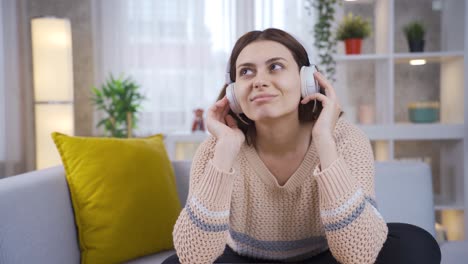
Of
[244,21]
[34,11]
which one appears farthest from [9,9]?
[244,21]

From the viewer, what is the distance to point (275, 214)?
1304mm

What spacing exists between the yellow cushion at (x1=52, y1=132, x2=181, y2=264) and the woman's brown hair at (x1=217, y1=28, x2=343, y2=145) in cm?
39

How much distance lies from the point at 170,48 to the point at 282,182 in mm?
2412

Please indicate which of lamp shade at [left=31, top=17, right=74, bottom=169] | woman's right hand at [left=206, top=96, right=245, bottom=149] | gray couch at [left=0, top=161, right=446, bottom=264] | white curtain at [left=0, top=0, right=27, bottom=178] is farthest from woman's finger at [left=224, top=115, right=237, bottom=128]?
white curtain at [left=0, top=0, right=27, bottom=178]

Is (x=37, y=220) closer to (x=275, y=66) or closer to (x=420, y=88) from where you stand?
(x=275, y=66)

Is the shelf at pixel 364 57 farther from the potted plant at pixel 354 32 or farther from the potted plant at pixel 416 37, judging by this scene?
the potted plant at pixel 416 37

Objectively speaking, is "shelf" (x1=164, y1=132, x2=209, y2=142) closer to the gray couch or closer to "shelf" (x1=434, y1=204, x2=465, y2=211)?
the gray couch

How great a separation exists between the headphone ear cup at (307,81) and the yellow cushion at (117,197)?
641 mm

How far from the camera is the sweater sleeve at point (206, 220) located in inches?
45.3

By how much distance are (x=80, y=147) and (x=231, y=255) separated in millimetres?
616

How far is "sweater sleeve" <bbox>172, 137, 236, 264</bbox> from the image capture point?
3.77ft

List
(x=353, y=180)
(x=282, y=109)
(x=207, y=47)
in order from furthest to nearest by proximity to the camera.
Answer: (x=207, y=47)
(x=282, y=109)
(x=353, y=180)

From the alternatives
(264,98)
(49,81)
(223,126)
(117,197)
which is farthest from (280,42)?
(49,81)

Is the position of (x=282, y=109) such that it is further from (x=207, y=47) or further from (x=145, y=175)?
(x=207, y=47)
